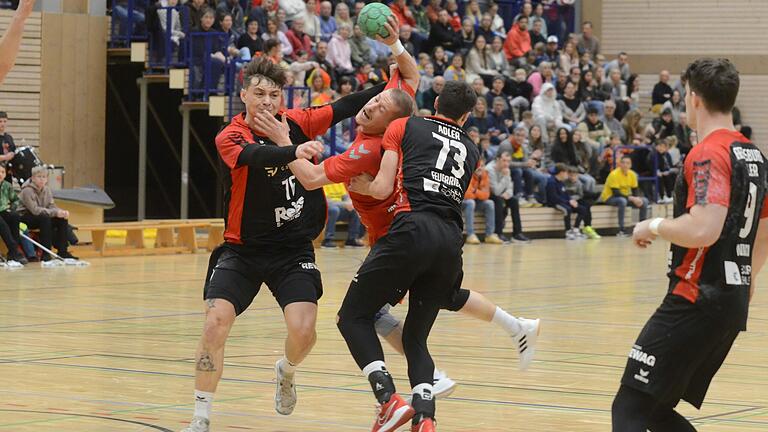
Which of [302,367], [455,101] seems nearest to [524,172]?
[302,367]

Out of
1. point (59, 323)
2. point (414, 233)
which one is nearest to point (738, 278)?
point (414, 233)

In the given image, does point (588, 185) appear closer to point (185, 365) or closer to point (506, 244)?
point (506, 244)

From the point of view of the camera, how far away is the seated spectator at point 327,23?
23984 millimetres

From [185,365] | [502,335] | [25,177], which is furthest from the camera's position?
[25,177]

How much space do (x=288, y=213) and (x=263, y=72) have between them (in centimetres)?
71

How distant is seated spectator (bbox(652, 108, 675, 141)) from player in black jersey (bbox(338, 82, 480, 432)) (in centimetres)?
2324

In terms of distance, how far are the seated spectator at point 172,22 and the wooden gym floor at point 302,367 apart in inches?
285

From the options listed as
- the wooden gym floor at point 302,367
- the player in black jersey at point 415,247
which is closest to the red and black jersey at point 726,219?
the player in black jersey at point 415,247

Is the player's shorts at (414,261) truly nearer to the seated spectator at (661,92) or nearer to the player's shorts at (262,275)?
the player's shorts at (262,275)

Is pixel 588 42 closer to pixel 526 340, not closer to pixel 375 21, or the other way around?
pixel 526 340

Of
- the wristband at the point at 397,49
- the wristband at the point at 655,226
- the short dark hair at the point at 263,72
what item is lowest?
the wristband at the point at 655,226

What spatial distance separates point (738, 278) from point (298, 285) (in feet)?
8.18

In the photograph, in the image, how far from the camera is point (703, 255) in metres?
4.63

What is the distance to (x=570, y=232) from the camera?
24578 mm
